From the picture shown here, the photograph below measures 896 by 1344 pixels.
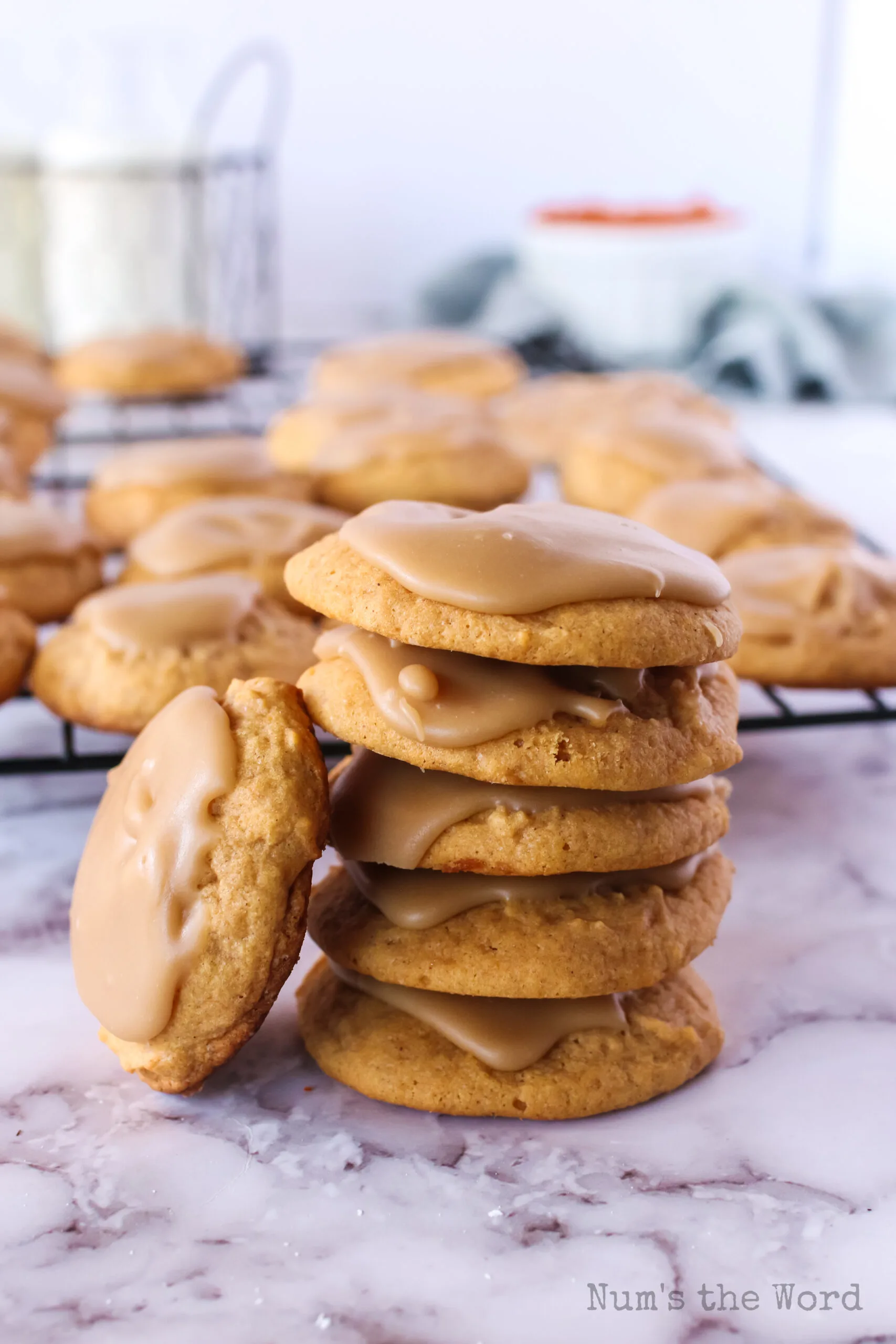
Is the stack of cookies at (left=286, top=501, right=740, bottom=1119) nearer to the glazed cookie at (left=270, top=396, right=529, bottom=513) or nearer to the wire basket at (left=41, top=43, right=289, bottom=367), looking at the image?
the glazed cookie at (left=270, top=396, right=529, bottom=513)

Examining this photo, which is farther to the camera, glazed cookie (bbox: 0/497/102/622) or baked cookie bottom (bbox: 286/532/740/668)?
glazed cookie (bbox: 0/497/102/622)

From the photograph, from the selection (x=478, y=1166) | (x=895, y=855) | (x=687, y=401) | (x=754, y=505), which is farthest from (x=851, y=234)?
(x=478, y=1166)

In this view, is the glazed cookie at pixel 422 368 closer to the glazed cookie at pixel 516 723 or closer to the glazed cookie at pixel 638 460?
the glazed cookie at pixel 638 460

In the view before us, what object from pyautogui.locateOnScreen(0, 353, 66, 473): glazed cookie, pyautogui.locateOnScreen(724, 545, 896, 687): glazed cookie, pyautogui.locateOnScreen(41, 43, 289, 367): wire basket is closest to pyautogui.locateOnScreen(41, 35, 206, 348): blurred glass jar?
pyautogui.locateOnScreen(41, 43, 289, 367): wire basket

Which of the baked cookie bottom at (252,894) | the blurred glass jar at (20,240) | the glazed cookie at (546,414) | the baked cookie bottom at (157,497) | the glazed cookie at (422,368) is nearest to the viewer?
the baked cookie bottom at (252,894)

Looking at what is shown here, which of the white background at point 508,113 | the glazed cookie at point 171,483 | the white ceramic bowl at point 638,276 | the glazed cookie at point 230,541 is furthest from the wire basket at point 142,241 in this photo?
the glazed cookie at point 230,541

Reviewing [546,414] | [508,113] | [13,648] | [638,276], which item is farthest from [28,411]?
[508,113]
